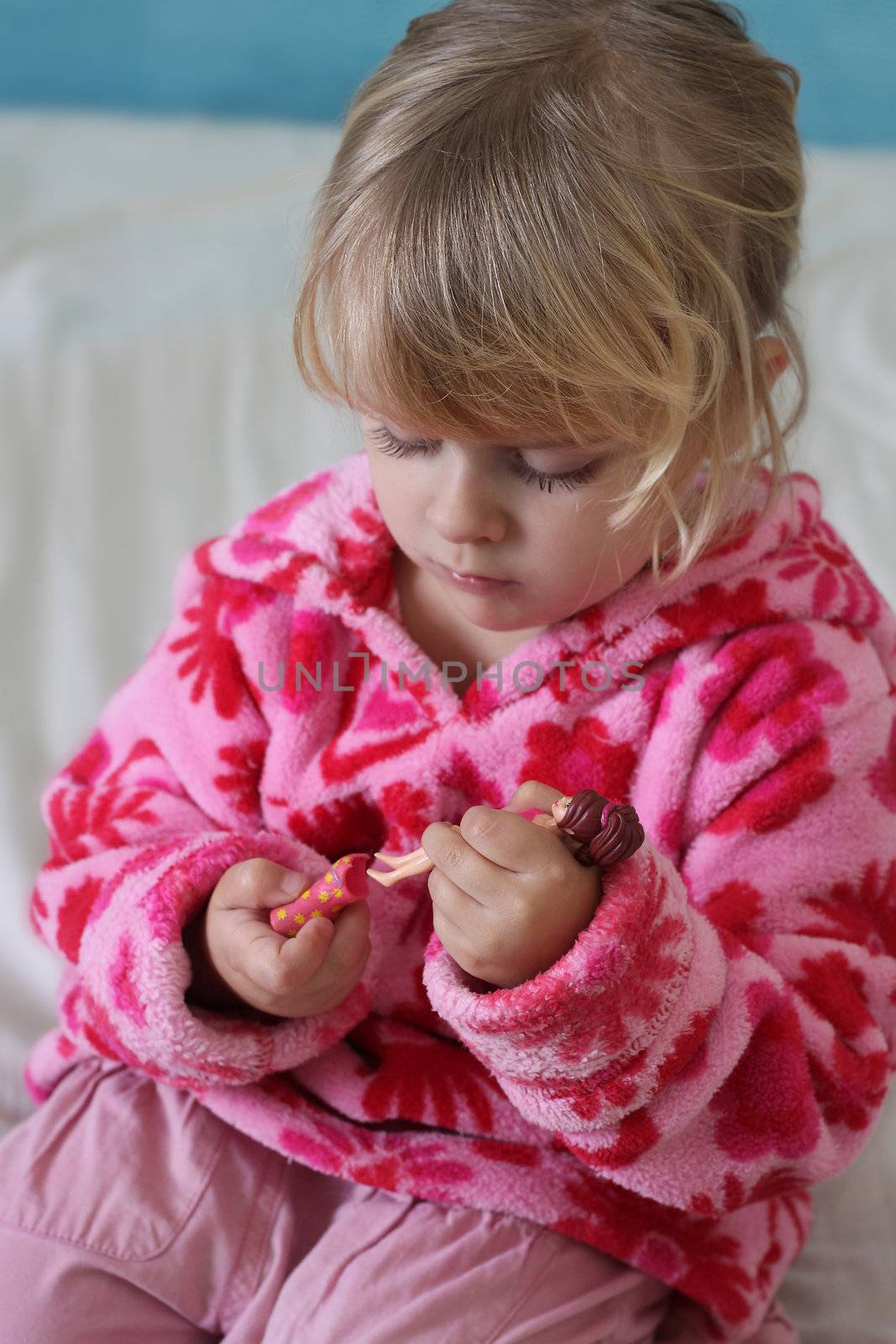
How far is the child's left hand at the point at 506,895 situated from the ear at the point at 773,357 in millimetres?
257

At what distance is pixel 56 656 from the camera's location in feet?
3.65

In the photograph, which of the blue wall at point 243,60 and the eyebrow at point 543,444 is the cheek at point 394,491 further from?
the blue wall at point 243,60

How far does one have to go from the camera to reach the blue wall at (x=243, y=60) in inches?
71.3

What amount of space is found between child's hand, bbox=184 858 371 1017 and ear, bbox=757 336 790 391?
1.06 feet

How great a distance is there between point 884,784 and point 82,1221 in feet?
1.50

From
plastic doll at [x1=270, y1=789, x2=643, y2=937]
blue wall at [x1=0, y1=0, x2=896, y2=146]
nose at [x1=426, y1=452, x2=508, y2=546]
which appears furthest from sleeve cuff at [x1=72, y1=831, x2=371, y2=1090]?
blue wall at [x1=0, y1=0, x2=896, y2=146]

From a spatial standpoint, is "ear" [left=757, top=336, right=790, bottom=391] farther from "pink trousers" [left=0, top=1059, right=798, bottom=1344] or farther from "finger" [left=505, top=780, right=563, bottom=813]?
"pink trousers" [left=0, top=1059, right=798, bottom=1344]

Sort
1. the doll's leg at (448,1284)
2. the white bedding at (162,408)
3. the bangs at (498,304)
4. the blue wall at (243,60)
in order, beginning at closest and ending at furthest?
the bangs at (498,304) < the doll's leg at (448,1284) < the white bedding at (162,408) < the blue wall at (243,60)

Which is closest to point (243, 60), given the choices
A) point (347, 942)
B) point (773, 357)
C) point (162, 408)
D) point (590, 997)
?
point (162, 408)

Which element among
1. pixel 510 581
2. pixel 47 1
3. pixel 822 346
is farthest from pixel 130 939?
pixel 47 1

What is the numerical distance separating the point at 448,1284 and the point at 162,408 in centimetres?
92

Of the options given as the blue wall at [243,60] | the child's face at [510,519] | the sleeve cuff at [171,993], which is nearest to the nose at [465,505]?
the child's face at [510,519]

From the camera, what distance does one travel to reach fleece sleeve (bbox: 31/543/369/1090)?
0.69 meters

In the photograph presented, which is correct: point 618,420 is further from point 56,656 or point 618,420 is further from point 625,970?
point 56,656
